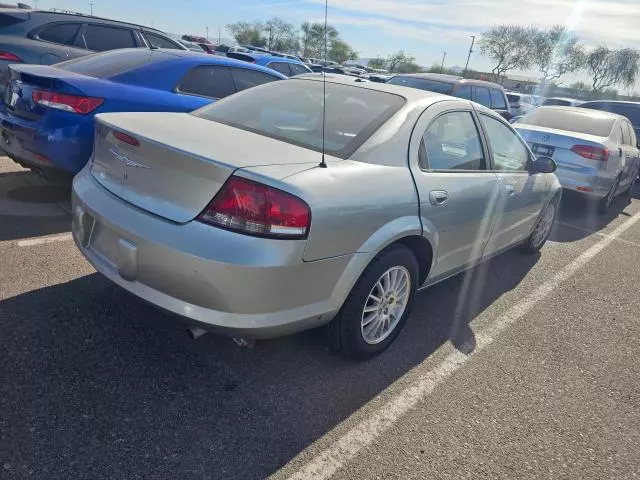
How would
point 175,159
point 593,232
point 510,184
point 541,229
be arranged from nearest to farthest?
point 175,159 < point 510,184 < point 541,229 < point 593,232

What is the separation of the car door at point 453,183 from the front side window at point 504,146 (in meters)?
0.18

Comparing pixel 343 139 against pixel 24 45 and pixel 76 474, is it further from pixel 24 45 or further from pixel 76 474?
pixel 24 45

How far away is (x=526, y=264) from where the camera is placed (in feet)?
16.7

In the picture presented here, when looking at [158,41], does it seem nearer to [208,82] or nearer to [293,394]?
[208,82]

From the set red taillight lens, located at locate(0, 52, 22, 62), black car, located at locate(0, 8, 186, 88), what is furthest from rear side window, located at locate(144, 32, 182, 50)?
red taillight lens, located at locate(0, 52, 22, 62)

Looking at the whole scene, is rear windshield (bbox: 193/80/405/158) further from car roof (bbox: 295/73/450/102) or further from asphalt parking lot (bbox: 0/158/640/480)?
asphalt parking lot (bbox: 0/158/640/480)

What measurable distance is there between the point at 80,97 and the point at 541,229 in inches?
177

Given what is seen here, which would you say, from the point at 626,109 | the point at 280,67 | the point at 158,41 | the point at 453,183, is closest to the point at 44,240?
the point at 453,183

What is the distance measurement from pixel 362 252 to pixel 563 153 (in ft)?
18.3

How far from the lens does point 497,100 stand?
11.0 meters

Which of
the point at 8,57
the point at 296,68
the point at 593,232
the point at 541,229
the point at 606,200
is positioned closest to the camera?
the point at 541,229

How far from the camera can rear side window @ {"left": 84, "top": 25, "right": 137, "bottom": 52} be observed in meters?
7.27

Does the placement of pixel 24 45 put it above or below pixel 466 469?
above

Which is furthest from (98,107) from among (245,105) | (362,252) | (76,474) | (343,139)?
(76,474)
